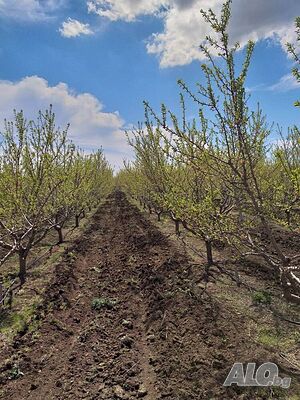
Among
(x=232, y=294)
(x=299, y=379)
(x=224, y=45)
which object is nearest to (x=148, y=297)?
(x=232, y=294)

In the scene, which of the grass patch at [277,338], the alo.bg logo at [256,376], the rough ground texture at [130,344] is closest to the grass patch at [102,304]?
the rough ground texture at [130,344]

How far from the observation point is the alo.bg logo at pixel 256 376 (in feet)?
13.6

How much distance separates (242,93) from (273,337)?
12.8 feet

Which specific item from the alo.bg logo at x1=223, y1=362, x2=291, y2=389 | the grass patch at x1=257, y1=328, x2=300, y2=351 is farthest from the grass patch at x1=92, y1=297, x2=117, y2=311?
the alo.bg logo at x1=223, y1=362, x2=291, y2=389

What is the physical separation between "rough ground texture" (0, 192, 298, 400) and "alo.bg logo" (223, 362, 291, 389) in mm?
116

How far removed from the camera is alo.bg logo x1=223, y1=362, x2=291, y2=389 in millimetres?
4156

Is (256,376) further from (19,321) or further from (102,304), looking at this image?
(19,321)

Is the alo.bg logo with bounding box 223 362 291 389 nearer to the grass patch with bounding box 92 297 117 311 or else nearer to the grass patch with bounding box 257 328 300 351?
the grass patch with bounding box 257 328 300 351

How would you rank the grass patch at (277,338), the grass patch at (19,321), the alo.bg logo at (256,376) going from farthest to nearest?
the grass patch at (19,321) < the grass patch at (277,338) < the alo.bg logo at (256,376)

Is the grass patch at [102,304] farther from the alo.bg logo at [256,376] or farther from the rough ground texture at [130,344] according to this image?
the alo.bg logo at [256,376]

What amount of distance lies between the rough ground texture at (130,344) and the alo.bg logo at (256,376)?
4.6 inches

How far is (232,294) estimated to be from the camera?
718 cm

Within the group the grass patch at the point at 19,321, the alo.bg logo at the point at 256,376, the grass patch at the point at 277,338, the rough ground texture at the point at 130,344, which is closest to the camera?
the alo.bg logo at the point at 256,376

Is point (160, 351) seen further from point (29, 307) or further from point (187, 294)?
point (29, 307)
